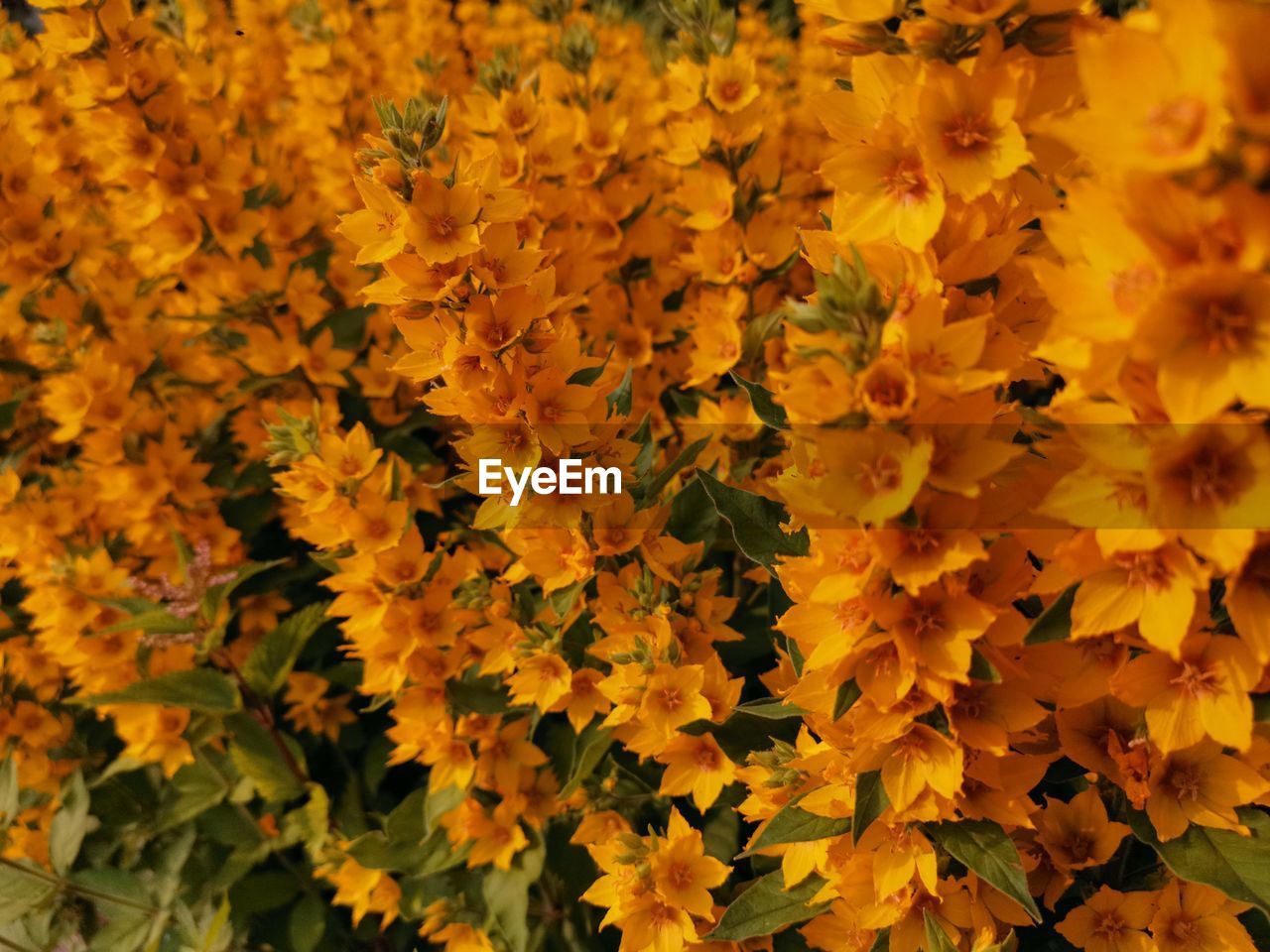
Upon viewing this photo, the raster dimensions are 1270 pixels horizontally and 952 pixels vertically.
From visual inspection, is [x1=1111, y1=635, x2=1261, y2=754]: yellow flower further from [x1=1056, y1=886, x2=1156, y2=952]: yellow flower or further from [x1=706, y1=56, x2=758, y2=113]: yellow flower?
[x1=706, y1=56, x2=758, y2=113]: yellow flower

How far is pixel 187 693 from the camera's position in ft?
8.88

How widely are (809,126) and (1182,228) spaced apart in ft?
10.8

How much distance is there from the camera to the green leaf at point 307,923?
2.98 meters

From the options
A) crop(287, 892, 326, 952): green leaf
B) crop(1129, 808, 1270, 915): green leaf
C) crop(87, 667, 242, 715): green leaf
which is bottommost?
crop(287, 892, 326, 952): green leaf

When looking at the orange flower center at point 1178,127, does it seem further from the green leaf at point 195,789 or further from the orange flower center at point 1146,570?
the green leaf at point 195,789

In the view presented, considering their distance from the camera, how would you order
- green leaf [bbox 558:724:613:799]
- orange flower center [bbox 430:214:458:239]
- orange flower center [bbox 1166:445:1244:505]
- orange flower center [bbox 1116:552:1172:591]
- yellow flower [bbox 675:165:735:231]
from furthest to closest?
yellow flower [bbox 675:165:735:231] < green leaf [bbox 558:724:613:799] < orange flower center [bbox 430:214:458:239] < orange flower center [bbox 1116:552:1172:591] < orange flower center [bbox 1166:445:1244:505]

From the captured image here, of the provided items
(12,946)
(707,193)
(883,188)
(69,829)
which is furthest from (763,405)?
(12,946)

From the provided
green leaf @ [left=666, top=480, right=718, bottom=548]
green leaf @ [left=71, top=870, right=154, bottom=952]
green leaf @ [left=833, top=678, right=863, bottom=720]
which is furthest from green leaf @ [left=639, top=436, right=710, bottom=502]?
green leaf @ [left=71, top=870, right=154, bottom=952]

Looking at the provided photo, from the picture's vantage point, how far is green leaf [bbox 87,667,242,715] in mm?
2580

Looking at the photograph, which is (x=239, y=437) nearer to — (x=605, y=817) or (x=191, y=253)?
(x=191, y=253)

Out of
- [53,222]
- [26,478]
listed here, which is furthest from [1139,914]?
[26,478]

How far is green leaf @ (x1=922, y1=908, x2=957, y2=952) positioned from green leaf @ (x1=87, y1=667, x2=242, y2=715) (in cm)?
214

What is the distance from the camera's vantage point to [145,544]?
10.7 feet

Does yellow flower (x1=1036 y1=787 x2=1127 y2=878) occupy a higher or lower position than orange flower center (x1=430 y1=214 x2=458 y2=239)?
lower
